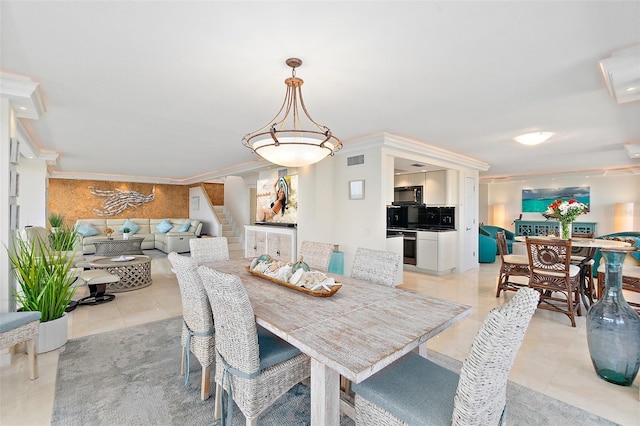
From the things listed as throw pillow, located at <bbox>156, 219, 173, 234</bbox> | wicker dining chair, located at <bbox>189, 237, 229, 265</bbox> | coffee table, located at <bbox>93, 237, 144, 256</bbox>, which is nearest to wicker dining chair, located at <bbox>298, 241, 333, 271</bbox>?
wicker dining chair, located at <bbox>189, 237, 229, 265</bbox>

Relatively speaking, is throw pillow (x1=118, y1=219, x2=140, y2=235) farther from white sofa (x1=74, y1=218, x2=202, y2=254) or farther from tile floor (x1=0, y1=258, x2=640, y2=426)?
tile floor (x1=0, y1=258, x2=640, y2=426)

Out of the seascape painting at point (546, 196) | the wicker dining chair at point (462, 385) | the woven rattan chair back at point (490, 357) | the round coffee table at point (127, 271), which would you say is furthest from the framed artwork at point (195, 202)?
the seascape painting at point (546, 196)

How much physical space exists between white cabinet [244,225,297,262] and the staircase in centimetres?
221

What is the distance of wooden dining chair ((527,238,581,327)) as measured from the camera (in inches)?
133

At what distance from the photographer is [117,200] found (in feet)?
31.6

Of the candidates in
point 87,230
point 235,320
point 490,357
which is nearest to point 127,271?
point 235,320

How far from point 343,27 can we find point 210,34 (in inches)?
32.0

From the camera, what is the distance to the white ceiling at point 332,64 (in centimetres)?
164

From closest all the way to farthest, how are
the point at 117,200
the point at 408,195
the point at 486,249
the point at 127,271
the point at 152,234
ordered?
the point at 127,271 < the point at 408,195 < the point at 486,249 < the point at 152,234 < the point at 117,200

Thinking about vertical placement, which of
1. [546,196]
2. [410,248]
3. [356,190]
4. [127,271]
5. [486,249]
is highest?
[546,196]

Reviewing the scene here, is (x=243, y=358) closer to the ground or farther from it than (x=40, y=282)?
closer to the ground

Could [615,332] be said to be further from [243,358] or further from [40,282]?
[40,282]

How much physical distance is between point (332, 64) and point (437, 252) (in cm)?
452

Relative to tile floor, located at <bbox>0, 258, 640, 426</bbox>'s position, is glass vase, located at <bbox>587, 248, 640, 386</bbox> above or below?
above
